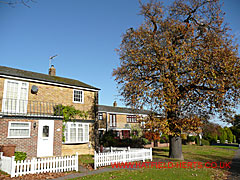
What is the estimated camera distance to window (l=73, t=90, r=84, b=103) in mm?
20469

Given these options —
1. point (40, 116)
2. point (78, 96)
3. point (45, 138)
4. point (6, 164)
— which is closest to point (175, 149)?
point (45, 138)

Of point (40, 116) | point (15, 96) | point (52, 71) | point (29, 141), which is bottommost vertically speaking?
point (29, 141)

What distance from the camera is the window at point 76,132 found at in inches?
746

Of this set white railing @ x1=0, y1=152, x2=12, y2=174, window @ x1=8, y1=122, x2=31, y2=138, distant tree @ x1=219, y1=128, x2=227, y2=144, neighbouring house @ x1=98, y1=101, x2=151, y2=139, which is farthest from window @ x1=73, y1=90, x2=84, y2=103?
distant tree @ x1=219, y1=128, x2=227, y2=144

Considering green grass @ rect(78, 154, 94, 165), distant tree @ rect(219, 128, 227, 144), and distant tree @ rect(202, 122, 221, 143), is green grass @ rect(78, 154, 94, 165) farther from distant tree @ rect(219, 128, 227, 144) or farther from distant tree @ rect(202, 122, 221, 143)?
distant tree @ rect(219, 128, 227, 144)

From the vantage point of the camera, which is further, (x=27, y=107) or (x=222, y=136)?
(x=222, y=136)

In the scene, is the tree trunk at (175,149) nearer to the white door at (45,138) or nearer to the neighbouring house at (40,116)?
the neighbouring house at (40,116)

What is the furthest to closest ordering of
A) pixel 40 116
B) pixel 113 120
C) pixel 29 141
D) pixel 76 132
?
pixel 113 120
pixel 76 132
pixel 40 116
pixel 29 141

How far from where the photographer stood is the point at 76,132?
19531 millimetres

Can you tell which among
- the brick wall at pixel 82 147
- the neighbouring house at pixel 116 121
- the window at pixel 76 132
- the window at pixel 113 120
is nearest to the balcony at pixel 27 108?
the window at pixel 76 132

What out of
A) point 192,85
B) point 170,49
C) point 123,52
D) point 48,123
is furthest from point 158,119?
point 48,123

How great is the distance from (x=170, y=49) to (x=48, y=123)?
434 inches

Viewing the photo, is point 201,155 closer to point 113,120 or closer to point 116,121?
point 116,121

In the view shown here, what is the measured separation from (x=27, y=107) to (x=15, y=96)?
4.21 ft
